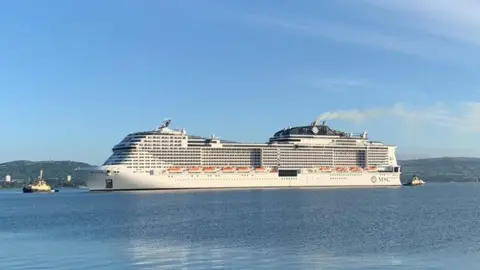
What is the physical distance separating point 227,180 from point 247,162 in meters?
6.32

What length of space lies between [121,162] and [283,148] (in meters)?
31.5

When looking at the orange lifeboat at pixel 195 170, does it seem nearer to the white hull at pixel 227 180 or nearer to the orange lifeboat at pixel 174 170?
the white hull at pixel 227 180

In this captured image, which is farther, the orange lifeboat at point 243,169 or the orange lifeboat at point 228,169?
the orange lifeboat at point 243,169

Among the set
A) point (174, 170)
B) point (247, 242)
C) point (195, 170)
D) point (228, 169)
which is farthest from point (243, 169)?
point (247, 242)

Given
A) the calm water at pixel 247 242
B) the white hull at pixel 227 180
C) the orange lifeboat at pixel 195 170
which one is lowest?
the calm water at pixel 247 242

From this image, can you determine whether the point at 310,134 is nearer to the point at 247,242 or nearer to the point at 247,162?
the point at 247,162

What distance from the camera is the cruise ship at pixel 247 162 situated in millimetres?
A: 110931

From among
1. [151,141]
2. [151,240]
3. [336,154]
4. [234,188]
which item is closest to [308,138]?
[336,154]

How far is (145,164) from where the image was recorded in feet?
364

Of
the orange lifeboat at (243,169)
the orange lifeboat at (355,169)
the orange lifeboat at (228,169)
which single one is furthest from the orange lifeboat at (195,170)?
the orange lifeboat at (355,169)

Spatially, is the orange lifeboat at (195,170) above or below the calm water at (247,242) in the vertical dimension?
above

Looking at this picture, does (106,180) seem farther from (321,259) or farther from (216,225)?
(321,259)

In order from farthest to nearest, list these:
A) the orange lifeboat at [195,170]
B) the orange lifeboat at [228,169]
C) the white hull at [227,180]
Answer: the orange lifeboat at [228,169] < the orange lifeboat at [195,170] < the white hull at [227,180]

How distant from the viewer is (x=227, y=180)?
118 metres
